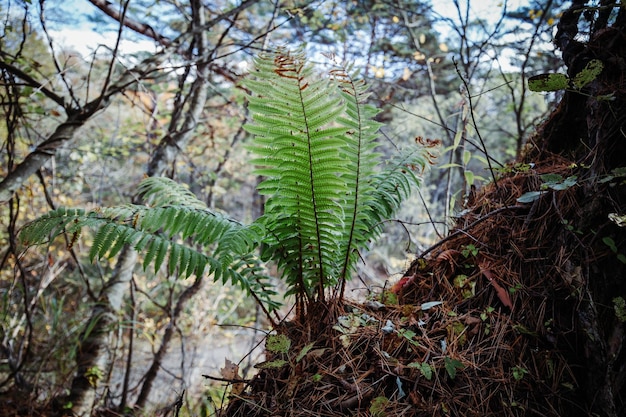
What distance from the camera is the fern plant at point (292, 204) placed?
113cm

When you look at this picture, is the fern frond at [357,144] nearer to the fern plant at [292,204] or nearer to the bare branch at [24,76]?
the fern plant at [292,204]

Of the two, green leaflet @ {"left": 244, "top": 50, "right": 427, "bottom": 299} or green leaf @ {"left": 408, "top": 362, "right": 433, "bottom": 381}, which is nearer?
green leaf @ {"left": 408, "top": 362, "right": 433, "bottom": 381}

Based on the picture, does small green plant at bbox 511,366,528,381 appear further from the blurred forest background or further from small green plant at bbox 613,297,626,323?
the blurred forest background

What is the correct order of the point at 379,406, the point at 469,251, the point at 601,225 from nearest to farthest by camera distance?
the point at 379,406 → the point at 601,225 → the point at 469,251

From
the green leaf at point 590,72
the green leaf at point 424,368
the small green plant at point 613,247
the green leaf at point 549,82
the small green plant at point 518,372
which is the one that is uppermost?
the green leaf at point 590,72

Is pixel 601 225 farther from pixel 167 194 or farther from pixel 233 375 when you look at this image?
→ pixel 167 194

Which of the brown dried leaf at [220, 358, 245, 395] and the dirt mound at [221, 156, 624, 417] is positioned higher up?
the dirt mound at [221, 156, 624, 417]

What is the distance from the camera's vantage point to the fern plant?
113cm

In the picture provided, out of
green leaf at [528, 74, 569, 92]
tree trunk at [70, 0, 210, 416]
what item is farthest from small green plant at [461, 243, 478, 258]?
tree trunk at [70, 0, 210, 416]

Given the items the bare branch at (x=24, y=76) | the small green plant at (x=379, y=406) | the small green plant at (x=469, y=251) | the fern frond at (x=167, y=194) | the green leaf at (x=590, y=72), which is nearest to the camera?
the small green plant at (x=379, y=406)

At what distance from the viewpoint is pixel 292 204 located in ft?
3.98

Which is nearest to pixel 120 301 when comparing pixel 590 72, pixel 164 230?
pixel 164 230

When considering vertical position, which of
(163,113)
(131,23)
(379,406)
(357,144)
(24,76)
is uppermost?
(163,113)

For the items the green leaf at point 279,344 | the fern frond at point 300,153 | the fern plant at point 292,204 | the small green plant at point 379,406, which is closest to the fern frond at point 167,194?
the fern plant at point 292,204
